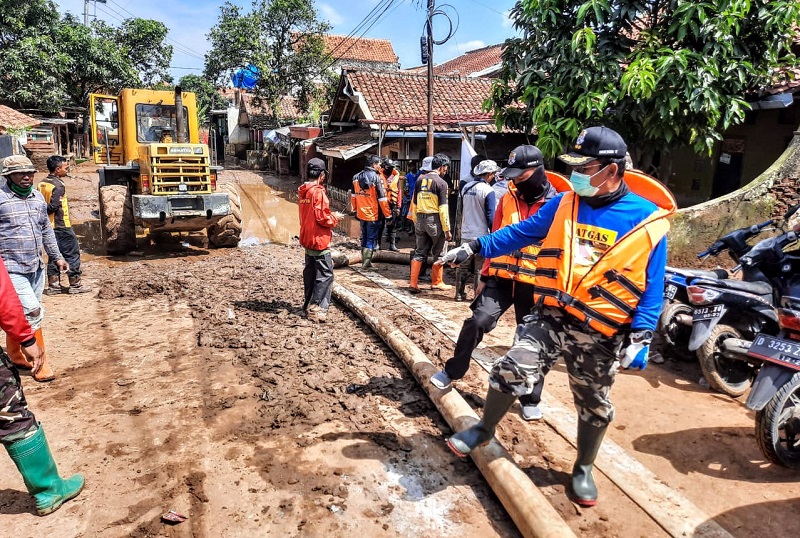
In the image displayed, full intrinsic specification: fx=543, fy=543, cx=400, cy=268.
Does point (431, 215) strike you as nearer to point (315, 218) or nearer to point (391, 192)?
point (315, 218)

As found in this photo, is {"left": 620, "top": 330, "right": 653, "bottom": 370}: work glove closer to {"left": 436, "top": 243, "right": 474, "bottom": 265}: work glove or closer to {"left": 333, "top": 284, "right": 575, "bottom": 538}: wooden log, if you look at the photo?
{"left": 333, "top": 284, "right": 575, "bottom": 538}: wooden log

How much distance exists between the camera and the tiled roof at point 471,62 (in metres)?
26.8

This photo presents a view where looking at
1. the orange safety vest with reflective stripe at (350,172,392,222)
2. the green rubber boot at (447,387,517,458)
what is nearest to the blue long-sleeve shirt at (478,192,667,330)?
the green rubber boot at (447,387,517,458)

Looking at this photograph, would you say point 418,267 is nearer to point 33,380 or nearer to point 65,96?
point 33,380

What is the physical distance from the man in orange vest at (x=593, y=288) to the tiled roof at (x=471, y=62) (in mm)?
24161

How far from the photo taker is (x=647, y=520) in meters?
2.81

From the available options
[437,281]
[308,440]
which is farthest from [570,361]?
[437,281]

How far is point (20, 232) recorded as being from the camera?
4.52 meters

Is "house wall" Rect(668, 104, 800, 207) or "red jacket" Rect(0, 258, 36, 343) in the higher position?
"house wall" Rect(668, 104, 800, 207)

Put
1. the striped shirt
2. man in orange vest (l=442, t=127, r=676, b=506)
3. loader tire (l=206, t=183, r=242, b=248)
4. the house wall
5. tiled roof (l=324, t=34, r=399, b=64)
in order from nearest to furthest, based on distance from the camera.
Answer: man in orange vest (l=442, t=127, r=676, b=506) → the striped shirt → the house wall → loader tire (l=206, t=183, r=242, b=248) → tiled roof (l=324, t=34, r=399, b=64)

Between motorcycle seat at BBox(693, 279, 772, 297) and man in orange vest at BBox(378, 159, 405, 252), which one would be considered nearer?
motorcycle seat at BBox(693, 279, 772, 297)

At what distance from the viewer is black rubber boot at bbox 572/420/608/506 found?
2.86m

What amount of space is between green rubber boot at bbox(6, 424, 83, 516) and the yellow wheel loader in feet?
22.3

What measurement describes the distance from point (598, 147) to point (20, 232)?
14.9 ft
